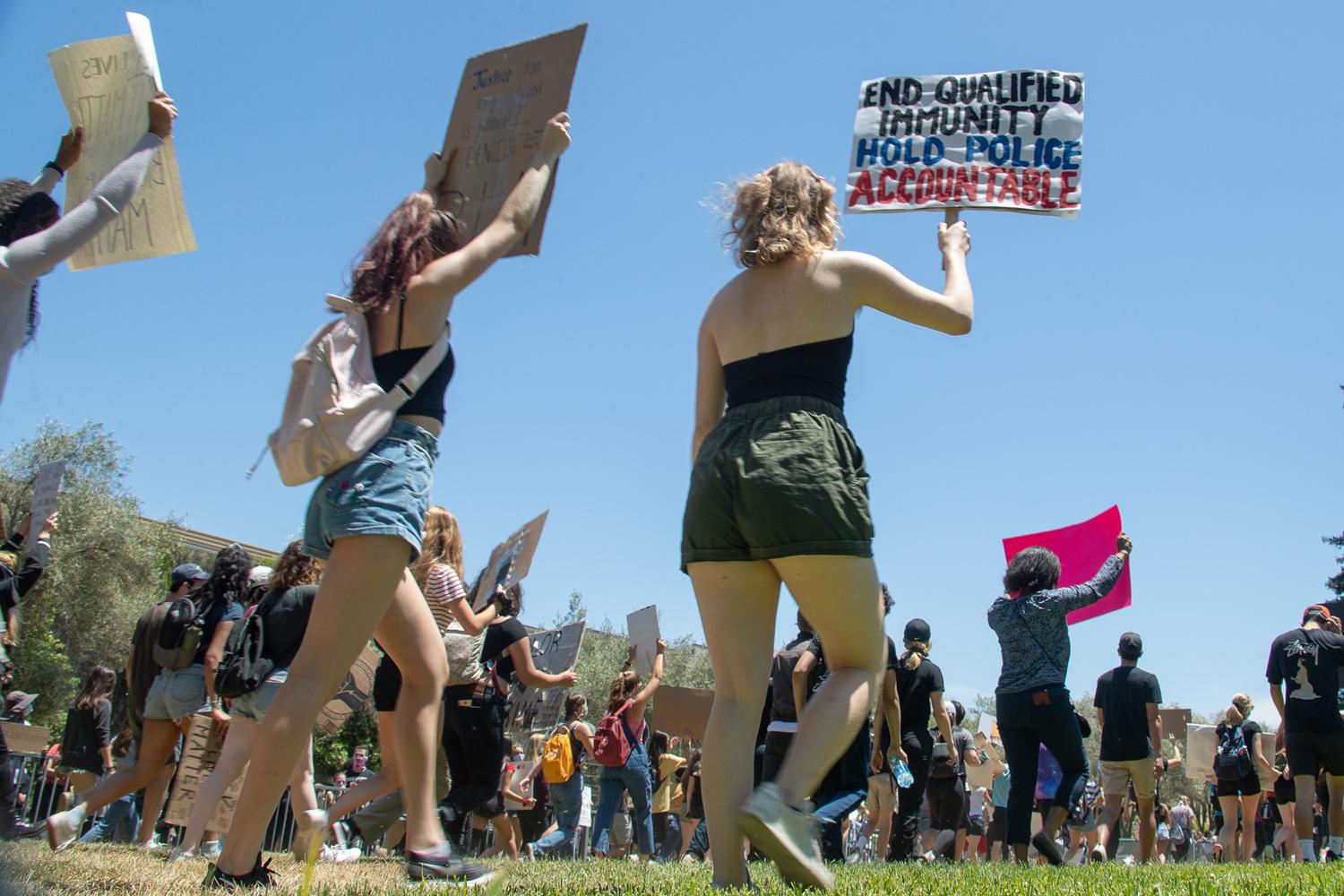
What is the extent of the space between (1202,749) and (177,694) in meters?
12.5

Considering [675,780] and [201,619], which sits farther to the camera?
[675,780]

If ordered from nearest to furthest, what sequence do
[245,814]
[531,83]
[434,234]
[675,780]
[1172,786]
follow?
1. [245,814]
2. [434,234]
3. [531,83]
4. [675,780]
5. [1172,786]

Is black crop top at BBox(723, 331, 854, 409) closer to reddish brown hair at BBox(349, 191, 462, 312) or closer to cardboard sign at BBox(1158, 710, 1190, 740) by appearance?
reddish brown hair at BBox(349, 191, 462, 312)

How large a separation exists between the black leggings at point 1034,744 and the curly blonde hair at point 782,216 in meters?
4.00

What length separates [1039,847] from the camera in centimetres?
665

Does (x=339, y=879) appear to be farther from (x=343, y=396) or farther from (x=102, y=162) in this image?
(x=102, y=162)

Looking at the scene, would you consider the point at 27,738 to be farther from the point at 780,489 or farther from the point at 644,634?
the point at 780,489

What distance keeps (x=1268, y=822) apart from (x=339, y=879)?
17.4 m

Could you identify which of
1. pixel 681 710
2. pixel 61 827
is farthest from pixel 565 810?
pixel 61 827

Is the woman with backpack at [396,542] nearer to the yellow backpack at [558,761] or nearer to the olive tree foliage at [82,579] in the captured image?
the yellow backpack at [558,761]

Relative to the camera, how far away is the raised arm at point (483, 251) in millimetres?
3582

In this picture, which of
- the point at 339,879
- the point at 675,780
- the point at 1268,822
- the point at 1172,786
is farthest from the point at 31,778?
the point at 1172,786

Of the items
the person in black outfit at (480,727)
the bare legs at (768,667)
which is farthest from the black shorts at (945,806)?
the bare legs at (768,667)

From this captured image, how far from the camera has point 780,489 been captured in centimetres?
319
